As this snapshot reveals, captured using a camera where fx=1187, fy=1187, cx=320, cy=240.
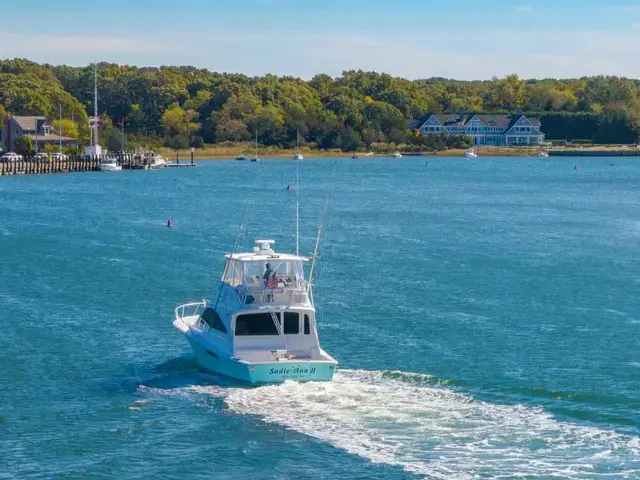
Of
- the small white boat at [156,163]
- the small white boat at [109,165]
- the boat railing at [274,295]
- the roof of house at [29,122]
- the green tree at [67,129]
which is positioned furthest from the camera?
the green tree at [67,129]

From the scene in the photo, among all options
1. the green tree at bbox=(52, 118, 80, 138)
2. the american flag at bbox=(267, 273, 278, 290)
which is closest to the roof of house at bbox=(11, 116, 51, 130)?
the green tree at bbox=(52, 118, 80, 138)

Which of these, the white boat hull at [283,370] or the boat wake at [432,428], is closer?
the boat wake at [432,428]

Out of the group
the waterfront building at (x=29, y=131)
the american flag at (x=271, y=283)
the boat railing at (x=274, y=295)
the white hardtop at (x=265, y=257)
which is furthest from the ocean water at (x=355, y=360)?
the waterfront building at (x=29, y=131)

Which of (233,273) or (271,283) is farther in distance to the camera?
(233,273)

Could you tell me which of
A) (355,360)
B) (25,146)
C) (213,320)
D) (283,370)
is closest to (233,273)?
(213,320)

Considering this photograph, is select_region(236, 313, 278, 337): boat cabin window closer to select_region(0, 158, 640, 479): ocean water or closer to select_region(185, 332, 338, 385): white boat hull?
select_region(185, 332, 338, 385): white boat hull

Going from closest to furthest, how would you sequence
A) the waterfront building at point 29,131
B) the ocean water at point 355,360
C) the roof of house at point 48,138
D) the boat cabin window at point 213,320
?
1. the ocean water at point 355,360
2. the boat cabin window at point 213,320
3. the waterfront building at point 29,131
4. the roof of house at point 48,138

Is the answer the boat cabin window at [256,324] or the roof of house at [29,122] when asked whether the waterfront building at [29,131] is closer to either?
the roof of house at [29,122]

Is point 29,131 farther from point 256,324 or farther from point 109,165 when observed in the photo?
point 256,324
